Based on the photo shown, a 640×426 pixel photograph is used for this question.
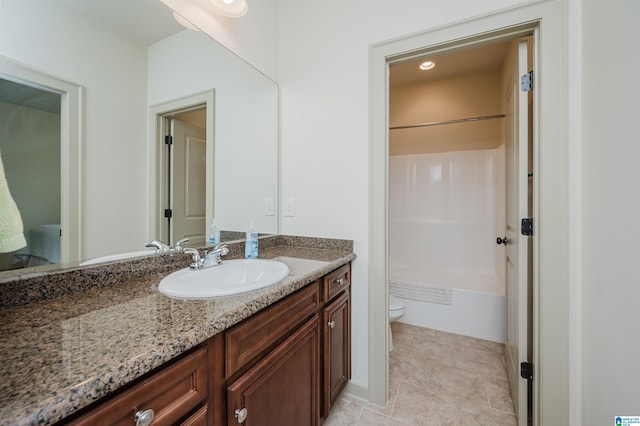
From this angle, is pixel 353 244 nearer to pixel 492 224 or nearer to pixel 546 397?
pixel 546 397

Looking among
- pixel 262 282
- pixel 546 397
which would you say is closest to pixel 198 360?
pixel 262 282

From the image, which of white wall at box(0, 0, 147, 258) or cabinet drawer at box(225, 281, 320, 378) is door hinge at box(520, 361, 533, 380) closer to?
cabinet drawer at box(225, 281, 320, 378)

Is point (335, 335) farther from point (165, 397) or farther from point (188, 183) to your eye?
point (188, 183)

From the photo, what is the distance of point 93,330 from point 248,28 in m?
1.71

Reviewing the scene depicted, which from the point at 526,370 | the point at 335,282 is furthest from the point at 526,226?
the point at 335,282

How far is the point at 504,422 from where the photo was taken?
1370 mm

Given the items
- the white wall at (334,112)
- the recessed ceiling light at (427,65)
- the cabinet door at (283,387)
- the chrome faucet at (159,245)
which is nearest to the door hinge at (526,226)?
the white wall at (334,112)

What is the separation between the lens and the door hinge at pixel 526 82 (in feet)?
4.21

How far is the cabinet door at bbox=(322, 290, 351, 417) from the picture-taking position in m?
1.25

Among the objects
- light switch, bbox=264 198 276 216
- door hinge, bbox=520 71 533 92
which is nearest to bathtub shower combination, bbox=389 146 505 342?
light switch, bbox=264 198 276 216

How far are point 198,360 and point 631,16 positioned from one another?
61.6 inches

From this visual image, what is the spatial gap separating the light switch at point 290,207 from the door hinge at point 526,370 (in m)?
1.48

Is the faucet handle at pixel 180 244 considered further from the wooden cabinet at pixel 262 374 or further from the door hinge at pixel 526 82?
the door hinge at pixel 526 82

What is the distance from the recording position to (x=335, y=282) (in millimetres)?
1348
